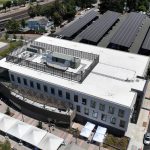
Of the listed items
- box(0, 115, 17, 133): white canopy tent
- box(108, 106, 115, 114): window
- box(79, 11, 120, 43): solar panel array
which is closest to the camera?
box(108, 106, 115, 114): window

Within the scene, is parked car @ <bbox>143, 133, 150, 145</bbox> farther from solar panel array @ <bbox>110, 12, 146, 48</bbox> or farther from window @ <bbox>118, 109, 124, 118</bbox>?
solar panel array @ <bbox>110, 12, 146, 48</bbox>

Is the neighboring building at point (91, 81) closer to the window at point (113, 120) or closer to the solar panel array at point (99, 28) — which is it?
the window at point (113, 120)

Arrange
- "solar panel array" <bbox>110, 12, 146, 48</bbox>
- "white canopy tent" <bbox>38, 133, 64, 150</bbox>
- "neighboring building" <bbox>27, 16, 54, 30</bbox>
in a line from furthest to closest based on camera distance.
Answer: "neighboring building" <bbox>27, 16, 54, 30</bbox> < "solar panel array" <bbox>110, 12, 146, 48</bbox> < "white canopy tent" <bbox>38, 133, 64, 150</bbox>

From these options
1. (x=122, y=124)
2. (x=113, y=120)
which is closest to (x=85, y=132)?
(x=113, y=120)

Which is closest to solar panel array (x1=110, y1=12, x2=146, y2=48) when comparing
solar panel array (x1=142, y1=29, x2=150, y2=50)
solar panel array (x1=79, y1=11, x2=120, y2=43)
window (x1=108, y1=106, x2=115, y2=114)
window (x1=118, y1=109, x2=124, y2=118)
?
solar panel array (x1=142, y1=29, x2=150, y2=50)

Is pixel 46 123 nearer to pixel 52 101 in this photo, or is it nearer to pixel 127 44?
pixel 52 101

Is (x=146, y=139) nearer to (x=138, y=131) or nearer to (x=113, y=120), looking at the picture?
(x=138, y=131)
